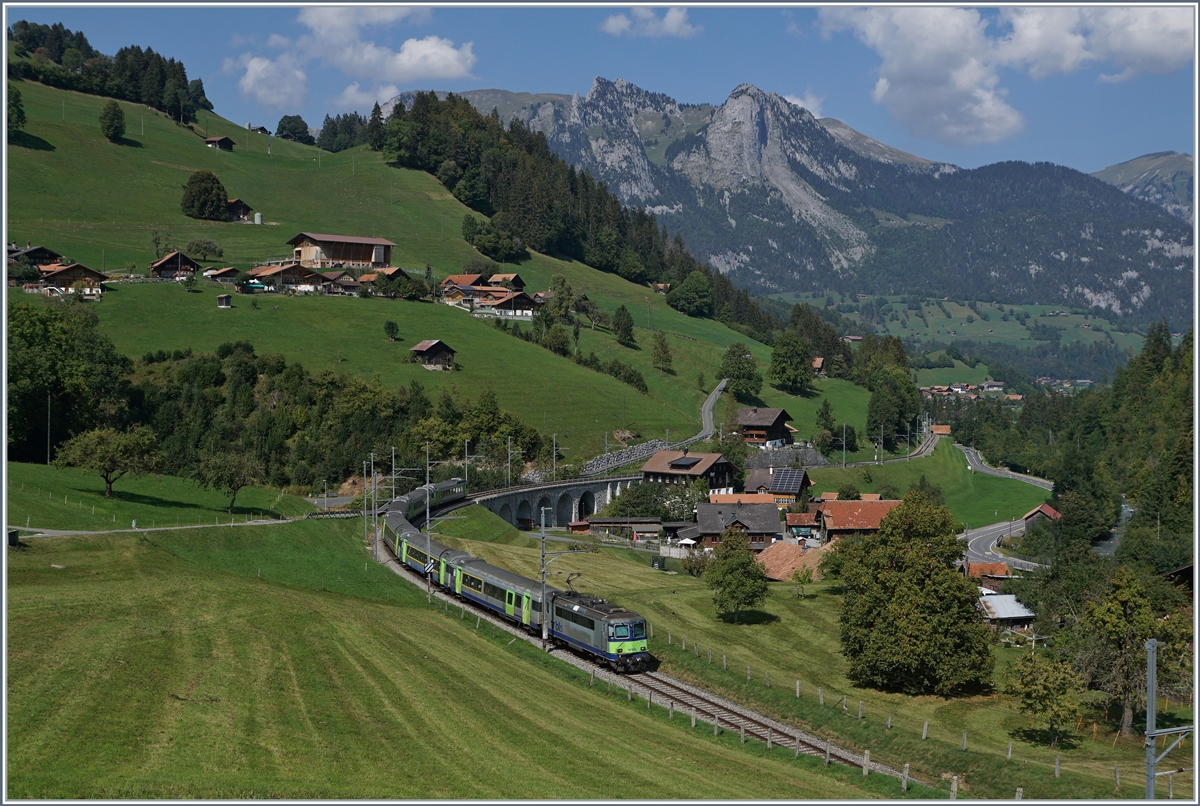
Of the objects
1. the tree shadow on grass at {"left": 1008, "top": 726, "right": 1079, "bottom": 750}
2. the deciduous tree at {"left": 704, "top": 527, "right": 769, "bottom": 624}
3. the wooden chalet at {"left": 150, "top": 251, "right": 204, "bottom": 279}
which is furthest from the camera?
the wooden chalet at {"left": 150, "top": 251, "right": 204, "bottom": 279}

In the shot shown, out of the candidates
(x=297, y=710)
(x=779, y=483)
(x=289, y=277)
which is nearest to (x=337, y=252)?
(x=289, y=277)

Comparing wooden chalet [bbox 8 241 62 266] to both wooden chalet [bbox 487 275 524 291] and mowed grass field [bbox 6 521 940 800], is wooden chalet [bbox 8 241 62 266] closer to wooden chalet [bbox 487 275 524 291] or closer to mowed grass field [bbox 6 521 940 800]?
wooden chalet [bbox 487 275 524 291]

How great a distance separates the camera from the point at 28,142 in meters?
196

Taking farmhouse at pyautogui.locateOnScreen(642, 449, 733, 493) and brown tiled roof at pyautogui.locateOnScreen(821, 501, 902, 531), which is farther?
farmhouse at pyautogui.locateOnScreen(642, 449, 733, 493)

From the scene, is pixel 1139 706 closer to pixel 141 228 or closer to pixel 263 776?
pixel 263 776

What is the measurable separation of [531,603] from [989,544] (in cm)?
8563

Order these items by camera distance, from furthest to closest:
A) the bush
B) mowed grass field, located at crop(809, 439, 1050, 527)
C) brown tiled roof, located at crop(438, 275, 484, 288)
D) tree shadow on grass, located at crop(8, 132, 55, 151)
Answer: the bush
tree shadow on grass, located at crop(8, 132, 55, 151)
brown tiled roof, located at crop(438, 275, 484, 288)
mowed grass field, located at crop(809, 439, 1050, 527)

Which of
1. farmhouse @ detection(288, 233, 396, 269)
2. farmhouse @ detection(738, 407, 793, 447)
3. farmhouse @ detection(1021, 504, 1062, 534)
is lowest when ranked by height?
farmhouse @ detection(1021, 504, 1062, 534)

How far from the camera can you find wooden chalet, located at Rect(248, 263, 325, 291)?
A: 16475 cm

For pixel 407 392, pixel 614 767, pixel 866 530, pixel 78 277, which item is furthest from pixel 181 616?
pixel 78 277

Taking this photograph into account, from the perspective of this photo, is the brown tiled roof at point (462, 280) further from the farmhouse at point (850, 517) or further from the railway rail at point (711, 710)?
the railway rail at point (711, 710)

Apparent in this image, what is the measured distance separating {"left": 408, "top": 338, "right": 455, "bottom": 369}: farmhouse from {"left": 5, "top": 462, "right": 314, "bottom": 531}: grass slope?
167 feet

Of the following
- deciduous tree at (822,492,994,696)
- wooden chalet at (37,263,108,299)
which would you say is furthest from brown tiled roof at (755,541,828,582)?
wooden chalet at (37,263,108,299)

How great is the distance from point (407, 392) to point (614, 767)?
335 feet
